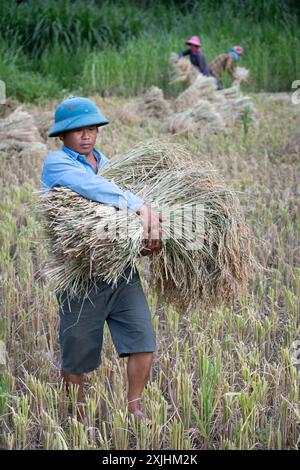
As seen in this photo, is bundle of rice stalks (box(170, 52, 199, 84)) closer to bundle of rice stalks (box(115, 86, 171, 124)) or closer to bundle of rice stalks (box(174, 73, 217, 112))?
bundle of rice stalks (box(174, 73, 217, 112))

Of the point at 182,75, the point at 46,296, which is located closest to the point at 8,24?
the point at 182,75

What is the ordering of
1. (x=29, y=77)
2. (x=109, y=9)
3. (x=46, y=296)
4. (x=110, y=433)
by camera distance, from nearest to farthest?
(x=110, y=433) → (x=46, y=296) → (x=29, y=77) → (x=109, y=9)

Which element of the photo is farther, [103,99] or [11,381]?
[103,99]

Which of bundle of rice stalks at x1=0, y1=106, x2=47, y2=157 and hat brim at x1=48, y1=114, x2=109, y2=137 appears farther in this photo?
bundle of rice stalks at x1=0, y1=106, x2=47, y2=157

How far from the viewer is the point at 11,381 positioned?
2846 millimetres

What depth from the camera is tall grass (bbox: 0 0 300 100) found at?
1077 centimetres

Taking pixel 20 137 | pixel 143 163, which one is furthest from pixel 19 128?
pixel 143 163

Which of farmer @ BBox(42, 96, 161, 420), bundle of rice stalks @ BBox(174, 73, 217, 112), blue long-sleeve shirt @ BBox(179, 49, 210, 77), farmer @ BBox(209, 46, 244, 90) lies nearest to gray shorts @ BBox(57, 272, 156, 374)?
farmer @ BBox(42, 96, 161, 420)

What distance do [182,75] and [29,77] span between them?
2.07m

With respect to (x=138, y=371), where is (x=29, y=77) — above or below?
above

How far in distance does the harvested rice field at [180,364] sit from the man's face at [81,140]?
0.82 ft

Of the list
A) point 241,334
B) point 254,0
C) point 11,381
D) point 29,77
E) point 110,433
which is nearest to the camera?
point 110,433

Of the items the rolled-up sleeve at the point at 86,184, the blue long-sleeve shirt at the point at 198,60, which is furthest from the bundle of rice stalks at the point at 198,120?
the rolled-up sleeve at the point at 86,184
